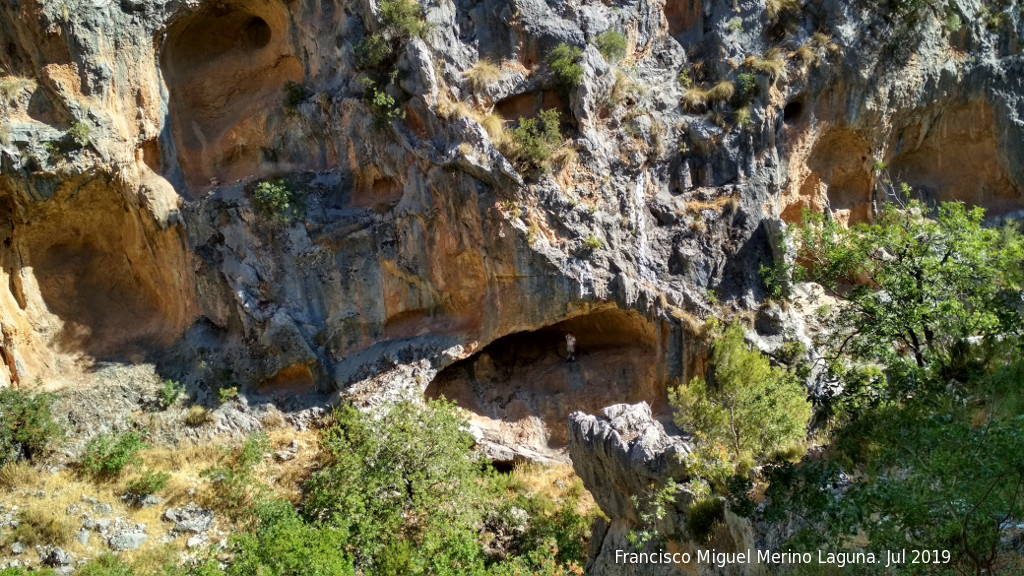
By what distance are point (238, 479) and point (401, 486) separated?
2950mm

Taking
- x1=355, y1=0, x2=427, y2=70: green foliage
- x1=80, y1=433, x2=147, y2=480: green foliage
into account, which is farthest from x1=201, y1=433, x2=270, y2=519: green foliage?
x1=355, y1=0, x2=427, y2=70: green foliage

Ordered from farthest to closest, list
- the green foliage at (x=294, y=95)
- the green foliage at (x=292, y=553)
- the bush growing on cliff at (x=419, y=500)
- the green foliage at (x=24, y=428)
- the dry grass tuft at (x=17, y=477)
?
the green foliage at (x=294, y=95) → the green foliage at (x=24, y=428) → the dry grass tuft at (x=17, y=477) → the bush growing on cliff at (x=419, y=500) → the green foliage at (x=292, y=553)

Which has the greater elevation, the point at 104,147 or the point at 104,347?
the point at 104,147

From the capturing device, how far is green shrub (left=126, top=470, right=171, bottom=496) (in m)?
13.0

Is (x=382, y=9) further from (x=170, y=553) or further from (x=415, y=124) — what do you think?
Answer: (x=170, y=553)

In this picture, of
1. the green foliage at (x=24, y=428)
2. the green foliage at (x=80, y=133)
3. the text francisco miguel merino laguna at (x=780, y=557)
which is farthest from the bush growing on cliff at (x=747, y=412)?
the green foliage at (x=80, y=133)

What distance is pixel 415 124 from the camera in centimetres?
1534

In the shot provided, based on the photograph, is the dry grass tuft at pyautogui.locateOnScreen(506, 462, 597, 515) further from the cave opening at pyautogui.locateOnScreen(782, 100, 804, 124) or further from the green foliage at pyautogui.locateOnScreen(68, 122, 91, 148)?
the green foliage at pyautogui.locateOnScreen(68, 122, 91, 148)

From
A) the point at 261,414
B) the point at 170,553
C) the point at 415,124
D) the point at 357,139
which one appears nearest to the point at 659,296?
the point at 415,124

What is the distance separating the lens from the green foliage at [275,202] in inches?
607

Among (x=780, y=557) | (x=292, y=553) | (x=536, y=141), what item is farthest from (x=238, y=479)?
(x=780, y=557)

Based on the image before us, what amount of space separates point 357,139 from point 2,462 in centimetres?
840

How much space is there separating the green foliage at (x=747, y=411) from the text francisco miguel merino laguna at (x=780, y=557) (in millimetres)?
1291

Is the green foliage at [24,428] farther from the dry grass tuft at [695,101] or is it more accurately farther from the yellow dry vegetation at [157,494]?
the dry grass tuft at [695,101]
